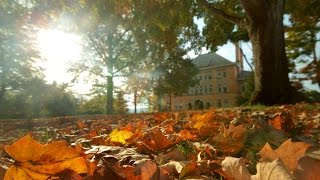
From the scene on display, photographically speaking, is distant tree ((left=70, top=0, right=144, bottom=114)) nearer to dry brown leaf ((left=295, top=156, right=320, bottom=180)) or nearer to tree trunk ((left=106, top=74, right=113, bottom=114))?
tree trunk ((left=106, top=74, right=113, bottom=114))

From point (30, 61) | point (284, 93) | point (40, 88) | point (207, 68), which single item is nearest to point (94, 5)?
point (284, 93)

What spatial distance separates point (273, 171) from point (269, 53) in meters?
10.1

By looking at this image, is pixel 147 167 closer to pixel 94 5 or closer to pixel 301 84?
pixel 94 5

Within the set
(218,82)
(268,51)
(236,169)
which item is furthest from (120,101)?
(236,169)

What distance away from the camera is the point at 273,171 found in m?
0.53

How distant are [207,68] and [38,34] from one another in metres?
45.5

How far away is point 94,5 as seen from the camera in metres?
9.73

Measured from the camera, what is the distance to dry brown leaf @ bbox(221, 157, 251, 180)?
0.60 m

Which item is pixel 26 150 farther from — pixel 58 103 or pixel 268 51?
pixel 58 103

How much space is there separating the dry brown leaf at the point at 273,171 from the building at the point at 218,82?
62.7 metres

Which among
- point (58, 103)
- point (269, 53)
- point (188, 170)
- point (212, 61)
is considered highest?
point (212, 61)

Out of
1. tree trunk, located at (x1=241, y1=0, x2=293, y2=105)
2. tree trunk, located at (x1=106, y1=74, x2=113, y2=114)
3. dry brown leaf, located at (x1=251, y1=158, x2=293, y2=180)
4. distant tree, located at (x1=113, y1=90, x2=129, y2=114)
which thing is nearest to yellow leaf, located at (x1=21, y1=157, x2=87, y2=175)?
dry brown leaf, located at (x1=251, y1=158, x2=293, y2=180)

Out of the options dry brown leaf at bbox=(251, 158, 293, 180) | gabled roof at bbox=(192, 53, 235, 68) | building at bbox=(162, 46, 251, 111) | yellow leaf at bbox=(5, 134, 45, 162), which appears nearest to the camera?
dry brown leaf at bbox=(251, 158, 293, 180)

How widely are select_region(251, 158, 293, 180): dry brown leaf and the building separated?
62.7m
